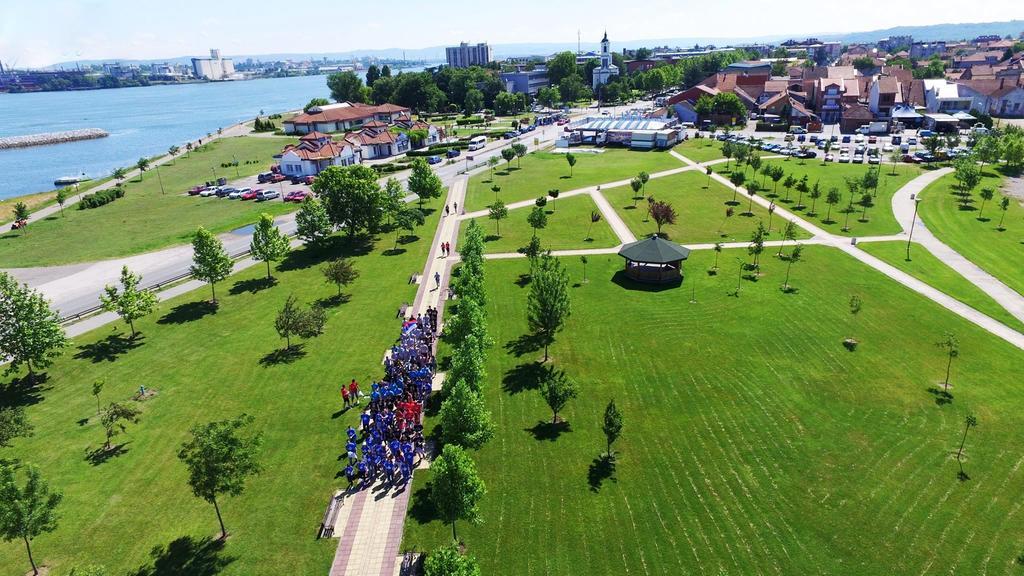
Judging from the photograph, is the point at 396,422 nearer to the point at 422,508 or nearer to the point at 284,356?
the point at 422,508

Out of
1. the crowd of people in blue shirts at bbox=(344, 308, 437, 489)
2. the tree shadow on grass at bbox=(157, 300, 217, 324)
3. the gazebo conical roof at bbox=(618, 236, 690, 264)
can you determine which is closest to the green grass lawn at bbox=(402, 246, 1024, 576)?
the crowd of people in blue shirts at bbox=(344, 308, 437, 489)

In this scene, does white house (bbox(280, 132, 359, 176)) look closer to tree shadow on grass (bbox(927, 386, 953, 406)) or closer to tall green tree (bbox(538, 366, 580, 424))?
tall green tree (bbox(538, 366, 580, 424))

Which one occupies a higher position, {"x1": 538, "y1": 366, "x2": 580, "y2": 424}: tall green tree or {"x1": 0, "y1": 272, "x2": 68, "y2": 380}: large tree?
{"x1": 0, "y1": 272, "x2": 68, "y2": 380}: large tree

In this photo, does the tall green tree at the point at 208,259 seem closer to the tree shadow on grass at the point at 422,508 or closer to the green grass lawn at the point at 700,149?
the tree shadow on grass at the point at 422,508

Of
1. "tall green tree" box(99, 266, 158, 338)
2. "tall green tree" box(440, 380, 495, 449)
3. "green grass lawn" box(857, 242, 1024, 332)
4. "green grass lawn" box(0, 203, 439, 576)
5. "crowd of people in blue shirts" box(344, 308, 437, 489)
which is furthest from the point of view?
"green grass lawn" box(857, 242, 1024, 332)

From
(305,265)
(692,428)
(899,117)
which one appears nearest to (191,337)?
(305,265)

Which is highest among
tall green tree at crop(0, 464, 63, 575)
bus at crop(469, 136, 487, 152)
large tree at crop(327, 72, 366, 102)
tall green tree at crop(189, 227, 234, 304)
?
large tree at crop(327, 72, 366, 102)

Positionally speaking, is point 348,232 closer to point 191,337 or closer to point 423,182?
point 423,182
